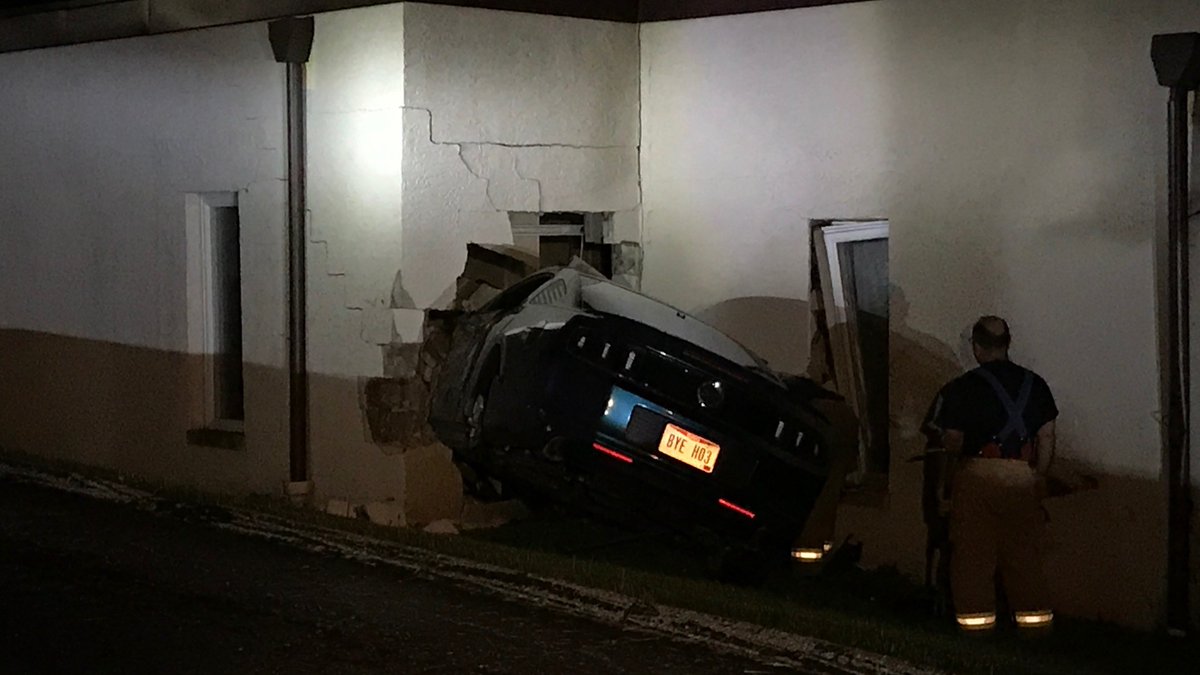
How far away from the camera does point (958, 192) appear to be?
31.8 ft

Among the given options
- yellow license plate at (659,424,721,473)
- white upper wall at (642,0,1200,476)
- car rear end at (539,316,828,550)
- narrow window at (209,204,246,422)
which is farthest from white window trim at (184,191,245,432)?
yellow license plate at (659,424,721,473)

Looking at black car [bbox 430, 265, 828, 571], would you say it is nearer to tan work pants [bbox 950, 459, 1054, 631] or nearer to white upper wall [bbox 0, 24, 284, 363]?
tan work pants [bbox 950, 459, 1054, 631]

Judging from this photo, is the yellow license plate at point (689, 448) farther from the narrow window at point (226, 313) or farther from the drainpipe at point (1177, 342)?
the narrow window at point (226, 313)

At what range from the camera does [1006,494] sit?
27.4ft

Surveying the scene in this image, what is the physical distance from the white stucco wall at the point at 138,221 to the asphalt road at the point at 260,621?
2518 millimetres

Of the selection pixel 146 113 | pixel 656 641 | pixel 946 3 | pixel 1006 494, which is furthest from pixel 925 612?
pixel 146 113

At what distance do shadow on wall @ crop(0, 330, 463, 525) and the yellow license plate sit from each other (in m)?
2.68

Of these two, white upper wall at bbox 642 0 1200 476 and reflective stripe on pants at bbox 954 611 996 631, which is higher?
white upper wall at bbox 642 0 1200 476

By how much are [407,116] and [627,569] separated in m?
3.18

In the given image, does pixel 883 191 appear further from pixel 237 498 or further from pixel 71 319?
pixel 71 319

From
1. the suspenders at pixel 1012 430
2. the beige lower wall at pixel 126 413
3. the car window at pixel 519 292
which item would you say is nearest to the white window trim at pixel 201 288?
the beige lower wall at pixel 126 413

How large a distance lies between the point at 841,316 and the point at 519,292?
6.84ft

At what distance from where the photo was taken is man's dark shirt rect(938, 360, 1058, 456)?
8.34 meters

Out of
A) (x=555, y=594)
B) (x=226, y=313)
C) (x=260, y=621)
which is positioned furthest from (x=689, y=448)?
(x=226, y=313)
